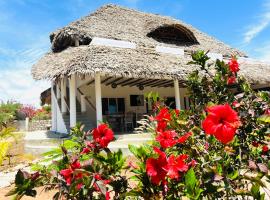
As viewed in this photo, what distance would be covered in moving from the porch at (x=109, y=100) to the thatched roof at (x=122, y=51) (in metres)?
1.18

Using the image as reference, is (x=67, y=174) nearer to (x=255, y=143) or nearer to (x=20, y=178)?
(x=20, y=178)

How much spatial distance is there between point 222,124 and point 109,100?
1331 cm

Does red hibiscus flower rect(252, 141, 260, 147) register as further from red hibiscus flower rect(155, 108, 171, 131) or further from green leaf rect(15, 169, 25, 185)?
green leaf rect(15, 169, 25, 185)

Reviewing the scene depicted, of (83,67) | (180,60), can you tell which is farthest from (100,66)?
(180,60)

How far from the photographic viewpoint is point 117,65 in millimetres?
9695

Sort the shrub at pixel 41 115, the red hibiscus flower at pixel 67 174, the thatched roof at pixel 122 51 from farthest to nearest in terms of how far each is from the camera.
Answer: the shrub at pixel 41 115
the thatched roof at pixel 122 51
the red hibiscus flower at pixel 67 174

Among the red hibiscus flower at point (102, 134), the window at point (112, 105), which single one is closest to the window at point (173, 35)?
the window at point (112, 105)

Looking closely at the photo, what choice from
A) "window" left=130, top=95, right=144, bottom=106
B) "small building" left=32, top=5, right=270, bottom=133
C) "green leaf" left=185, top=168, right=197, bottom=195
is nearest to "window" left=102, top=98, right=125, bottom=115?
"small building" left=32, top=5, right=270, bottom=133

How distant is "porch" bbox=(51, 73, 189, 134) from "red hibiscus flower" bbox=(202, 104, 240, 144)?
10.6 meters

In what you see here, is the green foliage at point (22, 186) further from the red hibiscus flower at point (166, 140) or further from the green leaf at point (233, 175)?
the green leaf at point (233, 175)

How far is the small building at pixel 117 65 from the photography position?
9.91m

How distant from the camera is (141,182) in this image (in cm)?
148

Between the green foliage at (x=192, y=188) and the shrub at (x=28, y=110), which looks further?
the shrub at (x=28, y=110)

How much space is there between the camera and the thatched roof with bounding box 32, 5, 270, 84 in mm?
9664
